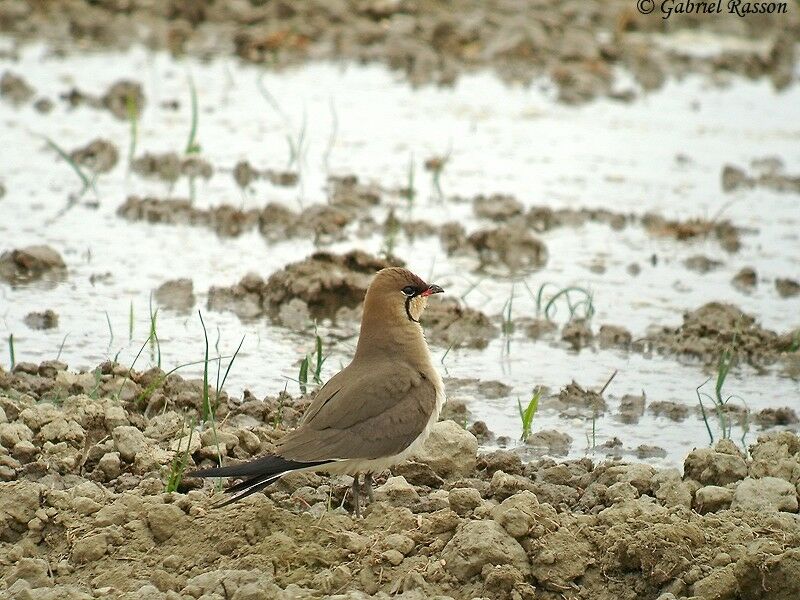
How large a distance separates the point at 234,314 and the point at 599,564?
3460 mm

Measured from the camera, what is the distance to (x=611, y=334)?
7.71m

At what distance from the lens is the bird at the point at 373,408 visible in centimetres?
486

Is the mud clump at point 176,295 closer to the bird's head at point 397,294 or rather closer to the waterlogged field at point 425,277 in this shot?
the waterlogged field at point 425,277

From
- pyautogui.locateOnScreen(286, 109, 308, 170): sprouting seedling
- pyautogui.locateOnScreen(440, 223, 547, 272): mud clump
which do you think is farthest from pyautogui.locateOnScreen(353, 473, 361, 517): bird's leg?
pyautogui.locateOnScreen(286, 109, 308, 170): sprouting seedling

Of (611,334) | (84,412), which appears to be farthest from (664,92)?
(84,412)

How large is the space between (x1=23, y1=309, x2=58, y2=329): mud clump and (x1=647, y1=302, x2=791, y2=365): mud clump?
299 centimetres

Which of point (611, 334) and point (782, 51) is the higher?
point (782, 51)

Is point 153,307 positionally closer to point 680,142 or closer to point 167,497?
point 167,497

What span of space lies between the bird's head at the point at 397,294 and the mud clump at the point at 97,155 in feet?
16.7

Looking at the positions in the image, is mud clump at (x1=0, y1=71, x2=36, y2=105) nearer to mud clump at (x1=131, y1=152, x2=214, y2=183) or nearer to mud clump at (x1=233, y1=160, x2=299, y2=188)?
mud clump at (x1=131, y1=152, x2=214, y2=183)

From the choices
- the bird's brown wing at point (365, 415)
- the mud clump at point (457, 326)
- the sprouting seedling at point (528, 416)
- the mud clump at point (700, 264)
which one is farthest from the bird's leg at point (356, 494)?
the mud clump at point (700, 264)

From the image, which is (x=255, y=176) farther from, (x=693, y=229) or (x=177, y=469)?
(x=177, y=469)

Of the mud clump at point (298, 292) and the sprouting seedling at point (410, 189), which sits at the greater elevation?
the sprouting seedling at point (410, 189)

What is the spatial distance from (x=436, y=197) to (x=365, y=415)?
17.2 feet
